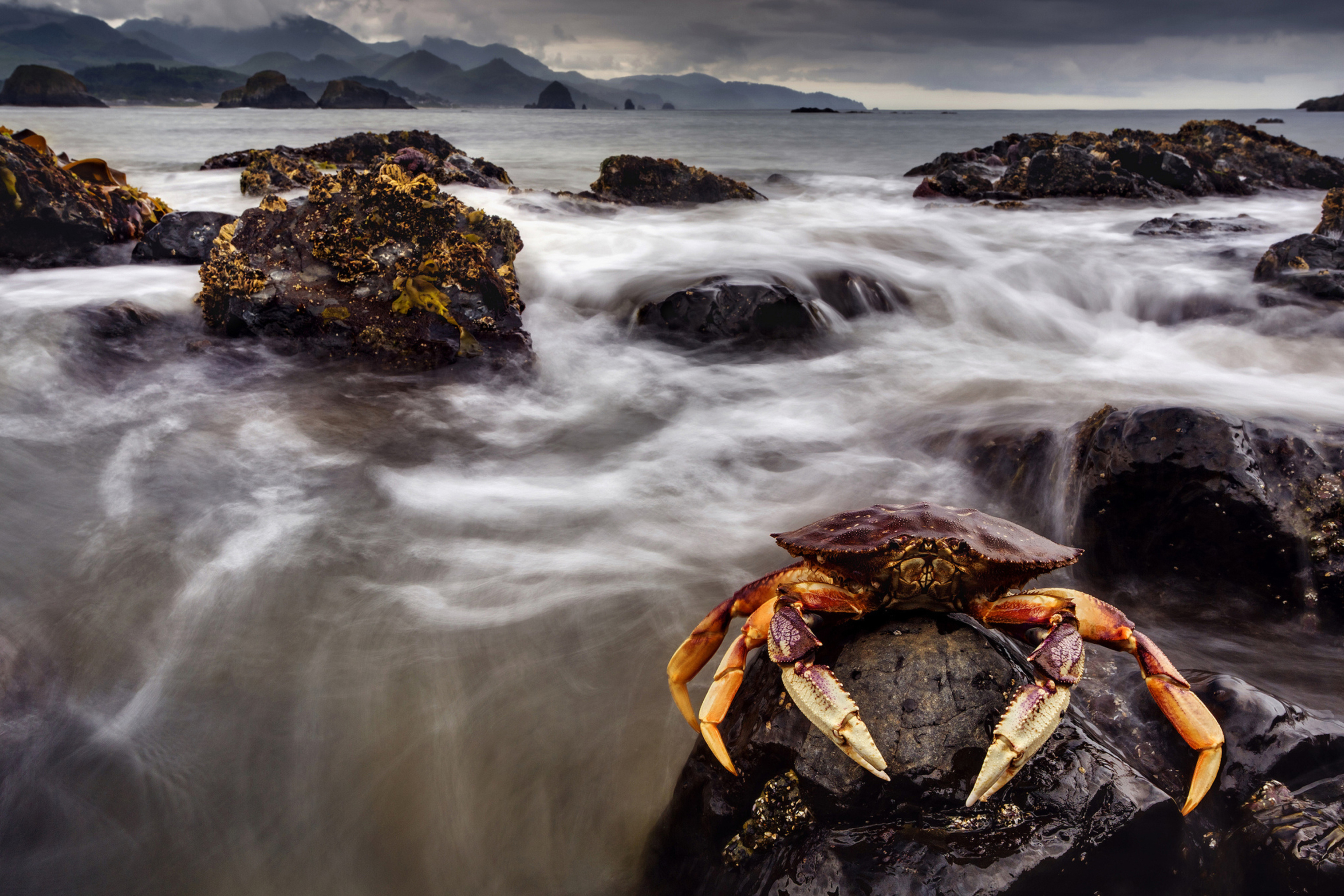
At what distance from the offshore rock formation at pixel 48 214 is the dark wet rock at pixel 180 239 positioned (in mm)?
443

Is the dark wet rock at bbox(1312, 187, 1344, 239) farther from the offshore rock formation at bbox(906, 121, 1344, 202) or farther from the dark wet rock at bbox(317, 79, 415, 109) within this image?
the dark wet rock at bbox(317, 79, 415, 109)

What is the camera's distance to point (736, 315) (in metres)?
8.27

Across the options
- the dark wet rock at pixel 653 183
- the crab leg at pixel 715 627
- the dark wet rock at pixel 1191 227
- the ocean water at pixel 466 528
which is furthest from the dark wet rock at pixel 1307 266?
the dark wet rock at pixel 653 183

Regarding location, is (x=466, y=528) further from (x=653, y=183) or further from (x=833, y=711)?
(x=653, y=183)

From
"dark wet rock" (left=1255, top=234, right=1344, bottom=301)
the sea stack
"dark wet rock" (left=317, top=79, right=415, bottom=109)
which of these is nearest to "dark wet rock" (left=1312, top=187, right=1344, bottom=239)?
"dark wet rock" (left=1255, top=234, right=1344, bottom=301)

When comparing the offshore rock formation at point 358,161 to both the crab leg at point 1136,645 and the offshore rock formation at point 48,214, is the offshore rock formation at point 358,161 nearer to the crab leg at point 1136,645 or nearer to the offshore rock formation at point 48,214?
the offshore rock formation at point 48,214

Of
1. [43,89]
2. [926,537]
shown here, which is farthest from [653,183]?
[43,89]

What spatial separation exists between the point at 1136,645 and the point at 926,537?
0.88m

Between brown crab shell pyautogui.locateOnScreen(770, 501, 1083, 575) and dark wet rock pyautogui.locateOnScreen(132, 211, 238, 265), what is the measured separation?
8.69 m

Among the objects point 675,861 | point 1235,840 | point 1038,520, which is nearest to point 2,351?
point 675,861

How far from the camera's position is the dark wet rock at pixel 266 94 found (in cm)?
9750

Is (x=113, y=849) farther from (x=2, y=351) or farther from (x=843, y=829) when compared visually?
(x=2, y=351)

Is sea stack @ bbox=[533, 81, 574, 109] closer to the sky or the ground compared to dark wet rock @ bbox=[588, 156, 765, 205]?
closer to the sky

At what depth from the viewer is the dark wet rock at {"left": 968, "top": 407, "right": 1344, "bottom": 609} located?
11.8 ft
